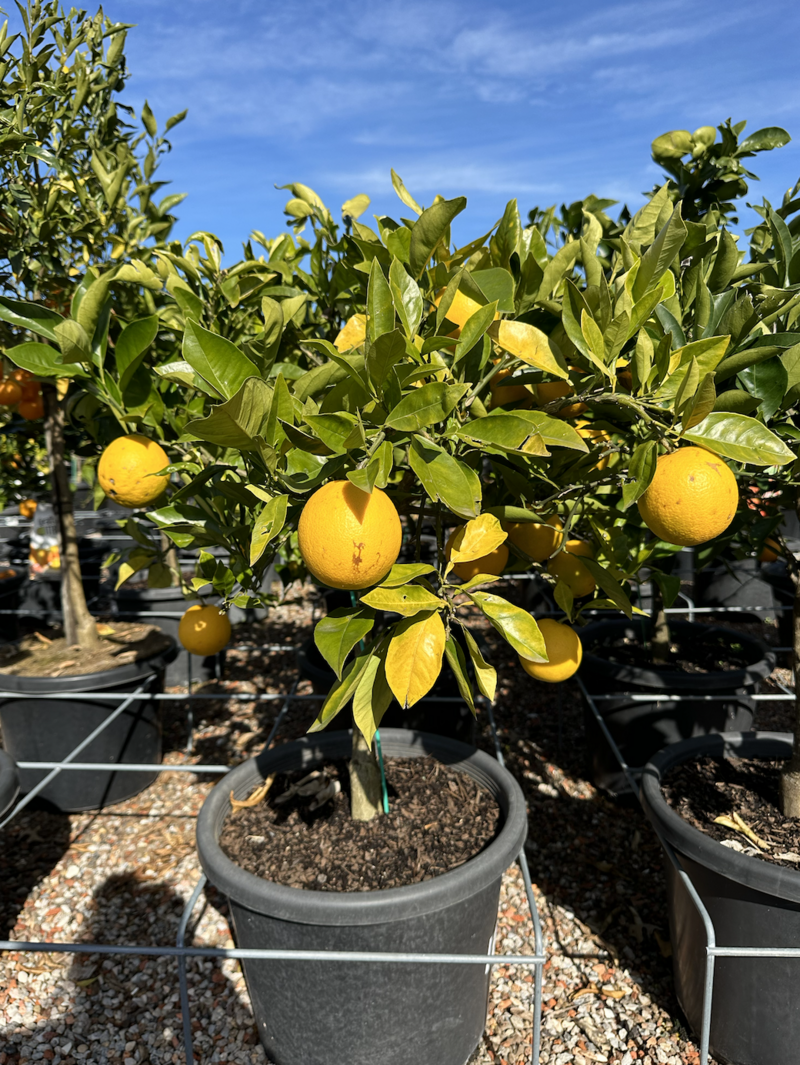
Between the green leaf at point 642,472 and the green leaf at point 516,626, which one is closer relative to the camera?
the green leaf at point 642,472

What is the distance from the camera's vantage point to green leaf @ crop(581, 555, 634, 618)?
48.5 inches

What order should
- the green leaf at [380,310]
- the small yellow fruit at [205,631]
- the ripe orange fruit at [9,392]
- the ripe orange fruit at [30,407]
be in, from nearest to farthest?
the green leaf at [380,310], the small yellow fruit at [205,631], the ripe orange fruit at [9,392], the ripe orange fruit at [30,407]

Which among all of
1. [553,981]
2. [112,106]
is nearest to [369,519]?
[553,981]

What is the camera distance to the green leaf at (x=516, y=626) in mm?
1089

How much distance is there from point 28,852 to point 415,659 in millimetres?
2373

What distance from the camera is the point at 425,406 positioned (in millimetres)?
977

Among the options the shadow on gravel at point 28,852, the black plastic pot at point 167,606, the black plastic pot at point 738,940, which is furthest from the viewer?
the black plastic pot at point 167,606

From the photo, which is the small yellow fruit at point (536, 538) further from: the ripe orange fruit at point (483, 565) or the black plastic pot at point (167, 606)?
the black plastic pot at point (167, 606)

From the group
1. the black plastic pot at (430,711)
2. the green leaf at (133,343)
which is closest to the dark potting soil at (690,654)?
the black plastic pot at (430,711)

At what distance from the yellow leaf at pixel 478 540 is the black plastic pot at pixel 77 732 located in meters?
2.19

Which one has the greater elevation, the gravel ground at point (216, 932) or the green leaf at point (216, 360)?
the green leaf at point (216, 360)

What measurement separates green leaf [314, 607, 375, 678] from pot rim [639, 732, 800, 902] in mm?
1003

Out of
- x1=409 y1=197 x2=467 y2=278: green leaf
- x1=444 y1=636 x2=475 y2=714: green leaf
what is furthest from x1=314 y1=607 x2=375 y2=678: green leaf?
x1=409 y1=197 x2=467 y2=278: green leaf

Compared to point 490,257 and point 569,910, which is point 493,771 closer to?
point 569,910
